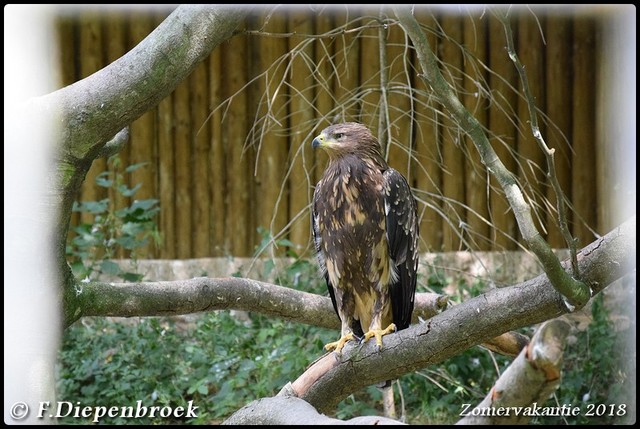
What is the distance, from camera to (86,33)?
7160 mm

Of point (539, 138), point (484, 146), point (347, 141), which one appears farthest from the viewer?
point (347, 141)

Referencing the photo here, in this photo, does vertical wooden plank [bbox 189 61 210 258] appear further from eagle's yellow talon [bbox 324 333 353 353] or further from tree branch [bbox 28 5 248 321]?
tree branch [bbox 28 5 248 321]

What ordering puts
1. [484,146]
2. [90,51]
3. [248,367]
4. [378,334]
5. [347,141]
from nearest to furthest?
[484,146] < [378,334] < [347,141] < [248,367] < [90,51]

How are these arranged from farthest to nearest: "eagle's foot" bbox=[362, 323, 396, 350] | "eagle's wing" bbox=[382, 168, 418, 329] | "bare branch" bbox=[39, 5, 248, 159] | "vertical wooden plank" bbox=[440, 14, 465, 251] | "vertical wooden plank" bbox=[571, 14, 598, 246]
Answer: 1. "vertical wooden plank" bbox=[571, 14, 598, 246]
2. "vertical wooden plank" bbox=[440, 14, 465, 251]
3. "eagle's wing" bbox=[382, 168, 418, 329]
4. "eagle's foot" bbox=[362, 323, 396, 350]
5. "bare branch" bbox=[39, 5, 248, 159]

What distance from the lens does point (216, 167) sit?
7.18m

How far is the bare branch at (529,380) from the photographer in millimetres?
1770

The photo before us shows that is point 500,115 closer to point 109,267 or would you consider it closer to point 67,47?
point 109,267

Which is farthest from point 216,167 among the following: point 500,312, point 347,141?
point 500,312

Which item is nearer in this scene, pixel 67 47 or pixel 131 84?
pixel 131 84

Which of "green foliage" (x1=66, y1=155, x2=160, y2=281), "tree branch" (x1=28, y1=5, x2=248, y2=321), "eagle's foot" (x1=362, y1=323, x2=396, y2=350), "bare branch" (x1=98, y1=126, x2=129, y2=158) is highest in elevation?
"tree branch" (x1=28, y1=5, x2=248, y2=321)

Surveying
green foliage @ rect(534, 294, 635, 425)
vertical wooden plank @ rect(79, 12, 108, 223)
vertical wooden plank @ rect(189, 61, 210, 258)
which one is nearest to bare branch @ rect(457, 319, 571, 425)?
green foliage @ rect(534, 294, 635, 425)

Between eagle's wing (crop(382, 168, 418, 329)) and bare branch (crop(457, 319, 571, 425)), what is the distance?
1.87 meters

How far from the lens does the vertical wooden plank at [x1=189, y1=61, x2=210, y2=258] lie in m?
7.19

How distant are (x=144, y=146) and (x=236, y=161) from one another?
0.87 m
